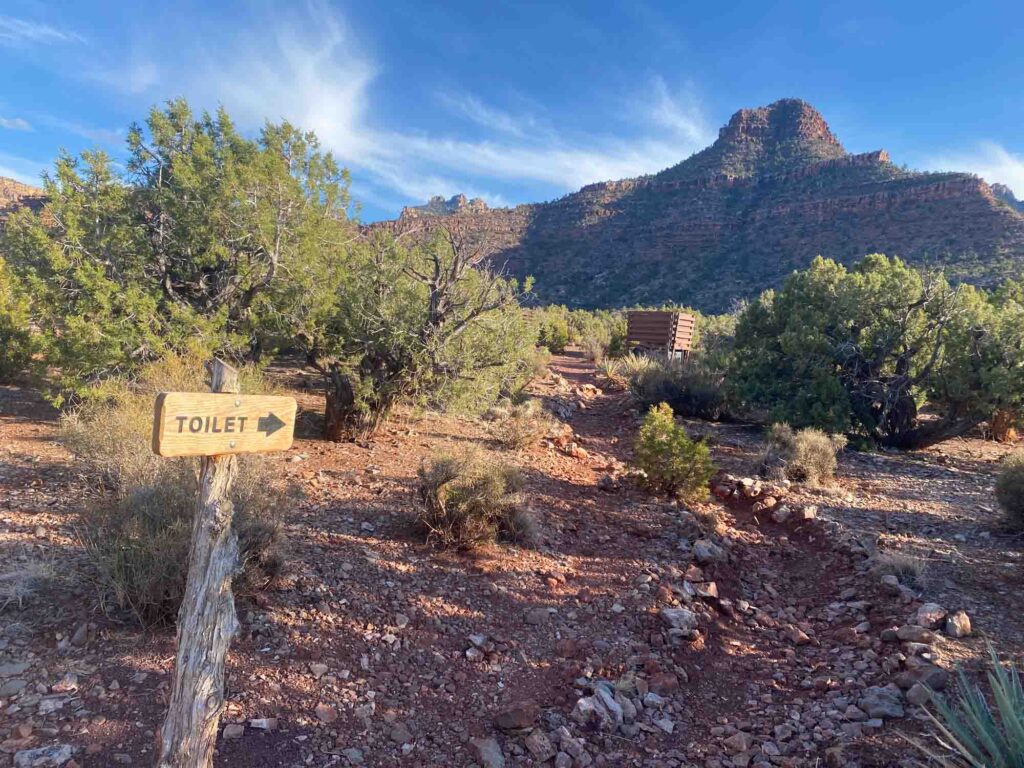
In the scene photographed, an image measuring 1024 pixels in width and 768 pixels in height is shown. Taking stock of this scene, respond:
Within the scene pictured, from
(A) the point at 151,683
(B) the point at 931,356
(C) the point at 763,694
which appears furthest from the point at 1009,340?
(A) the point at 151,683

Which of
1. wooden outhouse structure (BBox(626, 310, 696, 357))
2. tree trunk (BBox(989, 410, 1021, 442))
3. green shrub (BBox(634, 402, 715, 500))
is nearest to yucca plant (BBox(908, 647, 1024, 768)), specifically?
green shrub (BBox(634, 402, 715, 500))

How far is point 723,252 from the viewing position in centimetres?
4934

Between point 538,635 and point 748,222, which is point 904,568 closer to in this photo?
point 538,635

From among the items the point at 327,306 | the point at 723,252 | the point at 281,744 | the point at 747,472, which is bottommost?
the point at 281,744

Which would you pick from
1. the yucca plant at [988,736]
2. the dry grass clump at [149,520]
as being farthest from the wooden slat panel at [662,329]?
the yucca plant at [988,736]

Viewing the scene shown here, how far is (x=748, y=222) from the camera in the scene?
168 feet

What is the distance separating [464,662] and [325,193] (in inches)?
325

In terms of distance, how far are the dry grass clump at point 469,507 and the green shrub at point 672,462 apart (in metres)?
2.28

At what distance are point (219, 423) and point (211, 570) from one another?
0.66 m

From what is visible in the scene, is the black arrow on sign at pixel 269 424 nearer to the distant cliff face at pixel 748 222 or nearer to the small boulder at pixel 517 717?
the small boulder at pixel 517 717

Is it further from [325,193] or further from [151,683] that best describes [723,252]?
[151,683]

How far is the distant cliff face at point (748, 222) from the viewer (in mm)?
40603

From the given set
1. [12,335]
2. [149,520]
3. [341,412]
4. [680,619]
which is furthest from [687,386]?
[12,335]

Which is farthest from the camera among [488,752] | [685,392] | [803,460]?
[685,392]
